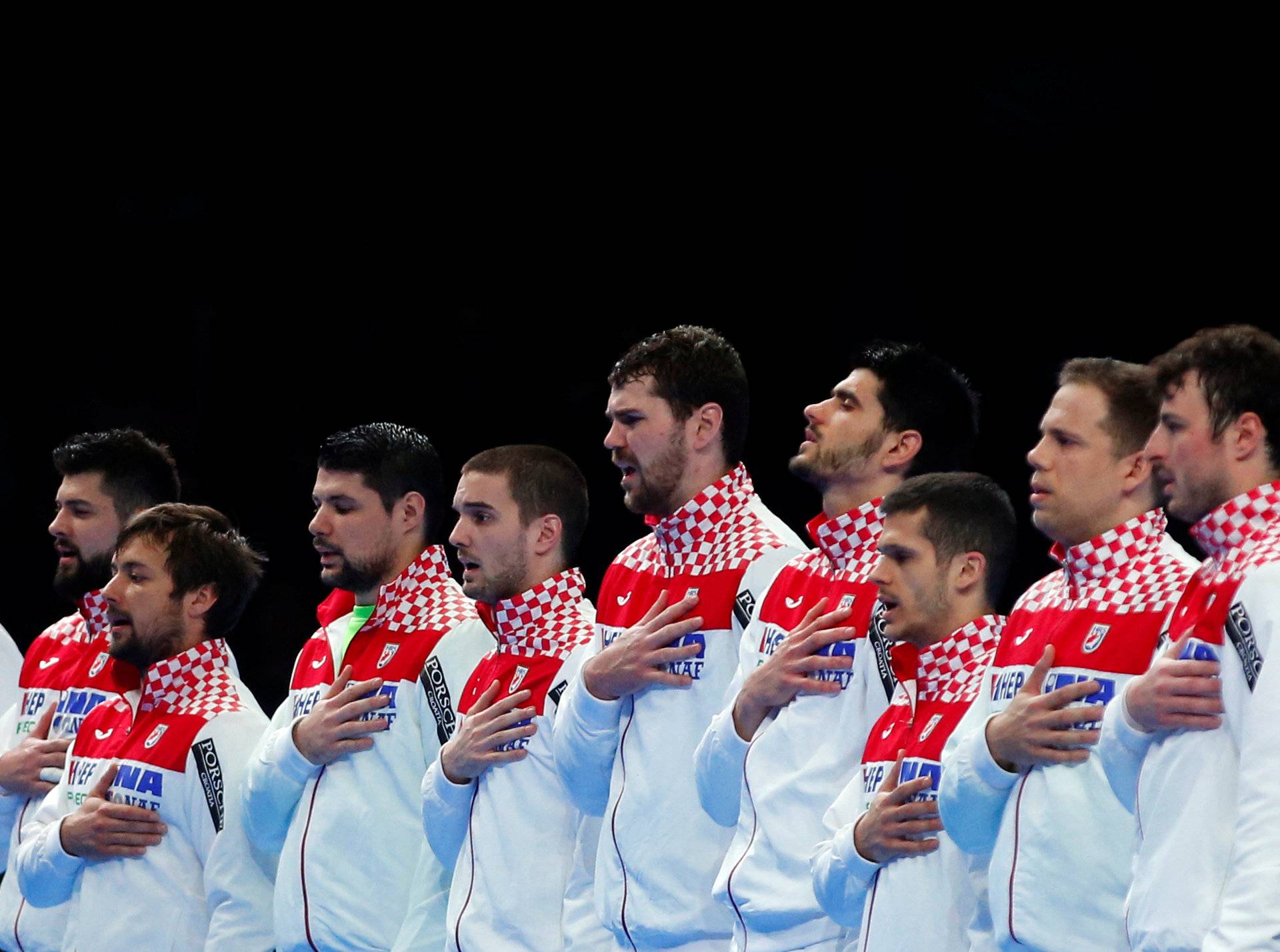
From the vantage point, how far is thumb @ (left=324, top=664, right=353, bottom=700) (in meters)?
3.91

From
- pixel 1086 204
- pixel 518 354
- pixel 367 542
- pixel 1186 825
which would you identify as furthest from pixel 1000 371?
pixel 1186 825

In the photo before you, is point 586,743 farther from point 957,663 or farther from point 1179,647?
point 1179,647

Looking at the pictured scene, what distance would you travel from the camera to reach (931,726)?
117 inches

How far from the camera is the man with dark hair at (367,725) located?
12.3 ft

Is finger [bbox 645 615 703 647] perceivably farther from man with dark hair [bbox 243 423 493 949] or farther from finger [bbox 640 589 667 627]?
man with dark hair [bbox 243 423 493 949]

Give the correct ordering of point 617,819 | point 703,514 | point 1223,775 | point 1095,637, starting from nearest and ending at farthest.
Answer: point 1223,775
point 1095,637
point 617,819
point 703,514

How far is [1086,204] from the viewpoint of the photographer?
6.16 metres

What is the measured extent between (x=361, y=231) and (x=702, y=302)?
1568mm

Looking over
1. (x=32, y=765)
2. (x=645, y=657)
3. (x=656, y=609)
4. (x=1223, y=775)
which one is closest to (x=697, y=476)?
(x=656, y=609)

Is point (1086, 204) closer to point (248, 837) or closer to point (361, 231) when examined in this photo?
point (361, 231)

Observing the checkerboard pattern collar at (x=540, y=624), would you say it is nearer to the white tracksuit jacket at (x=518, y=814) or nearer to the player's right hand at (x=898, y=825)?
the white tracksuit jacket at (x=518, y=814)

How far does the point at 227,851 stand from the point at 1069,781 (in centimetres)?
214

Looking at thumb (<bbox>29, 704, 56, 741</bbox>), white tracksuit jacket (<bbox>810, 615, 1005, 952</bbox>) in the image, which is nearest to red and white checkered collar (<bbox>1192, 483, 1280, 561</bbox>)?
white tracksuit jacket (<bbox>810, 615, 1005, 952</bbox>)

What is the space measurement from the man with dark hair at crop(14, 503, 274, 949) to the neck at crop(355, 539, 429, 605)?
432mm
